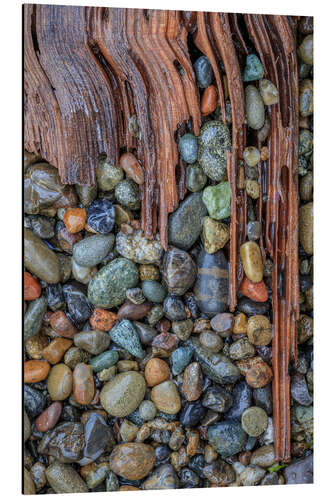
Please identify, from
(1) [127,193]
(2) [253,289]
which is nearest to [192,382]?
(2) [253,289]

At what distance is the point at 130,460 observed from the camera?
46.1 inches

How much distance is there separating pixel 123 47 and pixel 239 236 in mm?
516

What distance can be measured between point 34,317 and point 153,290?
0.28 m

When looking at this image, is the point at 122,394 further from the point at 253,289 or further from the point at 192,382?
the point at 253,289

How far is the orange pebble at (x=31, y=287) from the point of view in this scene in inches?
44.8

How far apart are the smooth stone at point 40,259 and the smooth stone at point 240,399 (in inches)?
20.1

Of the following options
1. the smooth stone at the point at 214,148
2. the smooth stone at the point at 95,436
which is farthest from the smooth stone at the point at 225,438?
the smooth stone at the point at 214,148

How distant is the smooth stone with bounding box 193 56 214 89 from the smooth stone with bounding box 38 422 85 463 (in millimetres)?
861

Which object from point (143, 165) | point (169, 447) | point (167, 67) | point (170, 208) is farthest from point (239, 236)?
point (169, 447)

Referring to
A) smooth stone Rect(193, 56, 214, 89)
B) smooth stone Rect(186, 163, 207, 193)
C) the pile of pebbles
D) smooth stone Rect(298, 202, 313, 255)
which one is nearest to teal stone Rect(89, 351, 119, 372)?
the pile of pebbles

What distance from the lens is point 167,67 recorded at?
116 cm

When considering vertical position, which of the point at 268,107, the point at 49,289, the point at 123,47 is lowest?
the point at 49,289

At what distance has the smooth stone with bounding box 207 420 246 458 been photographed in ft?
3.95

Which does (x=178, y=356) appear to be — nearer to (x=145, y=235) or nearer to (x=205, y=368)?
(x=205, y=368)
